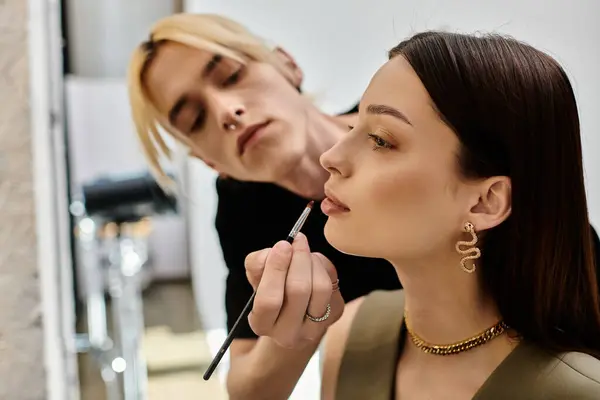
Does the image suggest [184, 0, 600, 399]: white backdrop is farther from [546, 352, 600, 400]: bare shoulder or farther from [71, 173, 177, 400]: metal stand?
[546, 352, 600, 400]: bare shoulder

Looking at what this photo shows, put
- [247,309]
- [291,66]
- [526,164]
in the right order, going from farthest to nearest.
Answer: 1. [291,66]
2. [247,309]
3. [526,164]

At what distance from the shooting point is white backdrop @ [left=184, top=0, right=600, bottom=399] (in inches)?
30.5

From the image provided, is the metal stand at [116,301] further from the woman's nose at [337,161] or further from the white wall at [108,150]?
the woman's nose at [337,161]

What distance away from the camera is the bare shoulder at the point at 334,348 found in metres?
0.80

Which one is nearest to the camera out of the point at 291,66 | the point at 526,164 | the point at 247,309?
the point at 526,164

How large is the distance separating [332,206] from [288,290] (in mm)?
100

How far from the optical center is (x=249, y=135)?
0.81 m

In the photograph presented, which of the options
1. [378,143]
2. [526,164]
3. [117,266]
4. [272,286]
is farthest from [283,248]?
[117,266]

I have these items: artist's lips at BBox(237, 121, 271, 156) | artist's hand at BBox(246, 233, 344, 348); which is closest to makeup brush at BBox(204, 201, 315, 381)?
artist's hand at BBox(246, 233, 344, 348)

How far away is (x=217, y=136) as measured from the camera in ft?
2.69

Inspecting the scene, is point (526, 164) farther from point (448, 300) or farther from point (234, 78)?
point (234, 78)

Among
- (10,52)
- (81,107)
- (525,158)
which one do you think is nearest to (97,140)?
(81,107)

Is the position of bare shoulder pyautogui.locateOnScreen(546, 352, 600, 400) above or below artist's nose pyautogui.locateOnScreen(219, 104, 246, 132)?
below

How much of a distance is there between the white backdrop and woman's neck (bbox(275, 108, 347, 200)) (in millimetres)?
23
